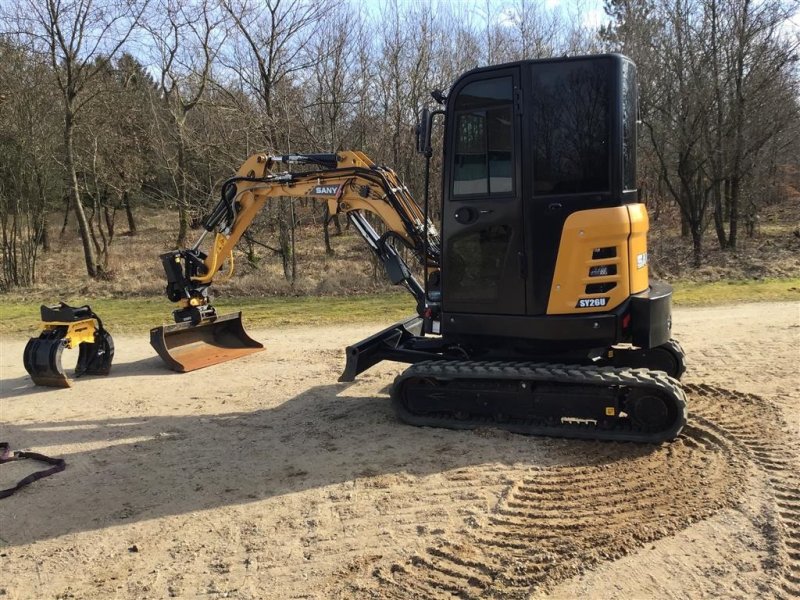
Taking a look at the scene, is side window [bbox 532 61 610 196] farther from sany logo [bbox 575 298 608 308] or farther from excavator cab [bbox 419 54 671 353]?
sany logo [bbox 575 298 608 308]

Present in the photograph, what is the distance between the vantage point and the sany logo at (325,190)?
6867mm

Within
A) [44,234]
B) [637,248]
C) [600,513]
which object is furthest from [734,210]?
[44,234]

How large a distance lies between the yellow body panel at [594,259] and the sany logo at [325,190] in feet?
9.63

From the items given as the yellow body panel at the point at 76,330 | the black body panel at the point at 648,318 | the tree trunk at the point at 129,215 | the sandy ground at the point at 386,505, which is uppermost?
the tree trunk at the point at 129,215

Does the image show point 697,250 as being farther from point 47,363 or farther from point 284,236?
point 47,363

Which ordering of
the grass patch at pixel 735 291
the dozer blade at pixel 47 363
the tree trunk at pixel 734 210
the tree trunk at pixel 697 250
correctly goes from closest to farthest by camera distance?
the dozer blade at pixel 47 363 < the grass patch at pixel 735 291 < the tree trunk at pixel 697 250 < the tree trunk at pixel 734 210

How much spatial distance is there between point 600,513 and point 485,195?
8.19 feet

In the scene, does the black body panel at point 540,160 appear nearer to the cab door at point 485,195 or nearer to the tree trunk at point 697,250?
the cab door at point 485,195

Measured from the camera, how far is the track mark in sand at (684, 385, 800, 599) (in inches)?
128

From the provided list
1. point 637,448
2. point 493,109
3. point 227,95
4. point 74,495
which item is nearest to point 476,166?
point 493,109

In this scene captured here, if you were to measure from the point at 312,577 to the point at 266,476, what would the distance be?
1.41m

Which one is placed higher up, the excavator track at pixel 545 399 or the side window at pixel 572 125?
the side window at pixel 572 125

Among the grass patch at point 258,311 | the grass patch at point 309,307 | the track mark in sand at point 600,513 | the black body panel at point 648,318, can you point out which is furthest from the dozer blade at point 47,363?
the black body panel at point 648,318

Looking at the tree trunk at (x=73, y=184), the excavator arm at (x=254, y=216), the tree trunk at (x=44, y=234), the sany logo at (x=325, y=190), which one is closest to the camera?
the excavator arm at (x=254, y=216)
